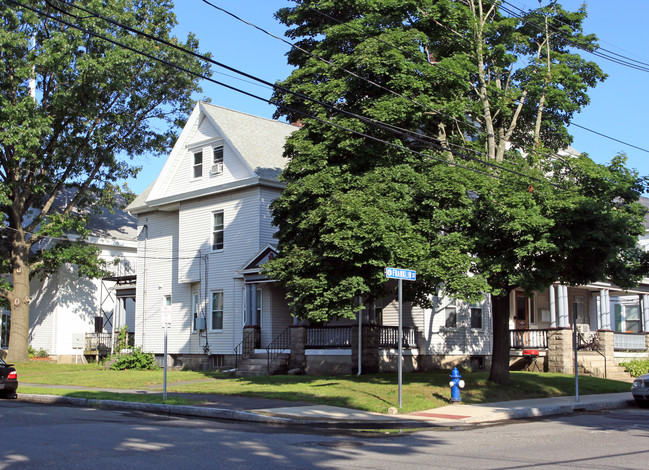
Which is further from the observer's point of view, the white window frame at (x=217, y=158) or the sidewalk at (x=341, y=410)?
the white window frame at (x=217, y=158)

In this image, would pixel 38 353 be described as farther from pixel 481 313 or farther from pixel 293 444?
pixel 293 444

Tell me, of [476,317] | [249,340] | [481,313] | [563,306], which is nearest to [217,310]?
[249,340]

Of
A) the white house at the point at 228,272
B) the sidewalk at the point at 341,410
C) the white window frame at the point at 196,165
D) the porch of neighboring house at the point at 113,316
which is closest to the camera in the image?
the sidewalk at the point at 341,410

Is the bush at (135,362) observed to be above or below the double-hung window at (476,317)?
below

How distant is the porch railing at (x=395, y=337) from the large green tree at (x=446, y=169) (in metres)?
5.69

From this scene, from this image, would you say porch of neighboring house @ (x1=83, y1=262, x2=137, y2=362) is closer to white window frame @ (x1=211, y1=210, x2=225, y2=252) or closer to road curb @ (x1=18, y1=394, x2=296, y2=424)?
white window frame @ (x1=211, y1=210, x2=225, y2=252)

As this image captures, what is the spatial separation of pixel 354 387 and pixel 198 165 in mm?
16664

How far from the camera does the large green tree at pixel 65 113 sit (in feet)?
106

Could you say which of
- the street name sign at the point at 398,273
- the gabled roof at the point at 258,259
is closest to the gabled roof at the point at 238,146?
the gabled roof at the point at 258,259

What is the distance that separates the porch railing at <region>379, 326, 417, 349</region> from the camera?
88.2 feet

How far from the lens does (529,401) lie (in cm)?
1962

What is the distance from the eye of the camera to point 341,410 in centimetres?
1666

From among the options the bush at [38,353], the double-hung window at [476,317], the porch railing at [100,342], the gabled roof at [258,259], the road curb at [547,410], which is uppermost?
the gabled roof at [258,259]

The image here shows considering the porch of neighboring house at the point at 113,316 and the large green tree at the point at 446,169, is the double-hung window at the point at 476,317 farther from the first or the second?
the porch of neighboring house at the point at 113,316
